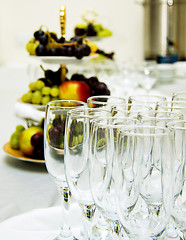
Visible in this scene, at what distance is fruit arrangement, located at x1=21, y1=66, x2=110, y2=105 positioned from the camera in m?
1.00

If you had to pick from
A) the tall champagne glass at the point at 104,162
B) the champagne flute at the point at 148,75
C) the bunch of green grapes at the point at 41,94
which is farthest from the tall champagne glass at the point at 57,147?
the champagne flute at the point at 148,75

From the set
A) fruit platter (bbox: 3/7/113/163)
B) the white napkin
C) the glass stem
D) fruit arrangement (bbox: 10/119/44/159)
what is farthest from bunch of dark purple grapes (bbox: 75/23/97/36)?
the glass stem

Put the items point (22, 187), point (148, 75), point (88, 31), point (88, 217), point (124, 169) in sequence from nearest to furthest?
point (124, 169), point (88, 217), point (22, 187), point (148, 75), point (88, 31)

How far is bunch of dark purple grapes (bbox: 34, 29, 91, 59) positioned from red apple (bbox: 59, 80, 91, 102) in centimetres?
8

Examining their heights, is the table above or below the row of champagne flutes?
below

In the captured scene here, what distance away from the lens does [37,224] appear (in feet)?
2.03

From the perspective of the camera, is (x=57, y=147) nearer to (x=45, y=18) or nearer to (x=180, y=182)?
(x=180, y=182)

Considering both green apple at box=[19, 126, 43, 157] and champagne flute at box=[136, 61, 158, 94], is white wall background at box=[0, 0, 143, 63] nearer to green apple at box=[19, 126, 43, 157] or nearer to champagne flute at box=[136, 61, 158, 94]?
champagne flute at box=[136, 61, 158, 94]

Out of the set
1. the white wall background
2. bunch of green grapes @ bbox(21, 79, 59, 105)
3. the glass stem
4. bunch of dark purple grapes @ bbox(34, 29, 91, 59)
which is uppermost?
the white wall background

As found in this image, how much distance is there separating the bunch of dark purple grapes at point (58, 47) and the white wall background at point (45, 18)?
1968 millimetres

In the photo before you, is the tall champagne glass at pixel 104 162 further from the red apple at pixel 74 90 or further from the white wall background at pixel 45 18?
the white wall background at pixel 45 18

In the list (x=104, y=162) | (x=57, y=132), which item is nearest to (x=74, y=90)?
(x=57, y=132)

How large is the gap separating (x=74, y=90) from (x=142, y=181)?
0.60 m

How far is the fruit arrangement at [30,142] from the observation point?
0.89 metres
